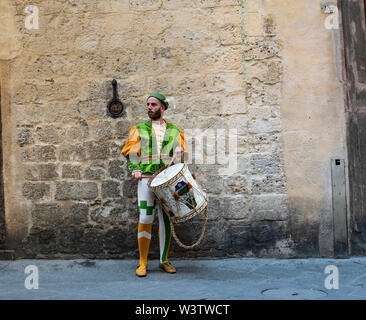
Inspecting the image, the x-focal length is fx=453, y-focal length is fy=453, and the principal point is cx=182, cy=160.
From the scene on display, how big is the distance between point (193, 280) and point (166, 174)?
38.6 inches

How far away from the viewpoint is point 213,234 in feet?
15.9

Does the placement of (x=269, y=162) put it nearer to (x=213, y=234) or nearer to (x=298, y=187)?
(x=298, y=187)

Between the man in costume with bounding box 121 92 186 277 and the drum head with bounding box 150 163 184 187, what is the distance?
0.21 m

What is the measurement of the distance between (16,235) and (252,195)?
2631mm

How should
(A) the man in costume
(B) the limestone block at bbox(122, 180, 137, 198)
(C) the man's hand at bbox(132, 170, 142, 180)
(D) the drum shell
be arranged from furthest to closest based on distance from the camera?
(B) the limestone block at bbox(122, 180, 137, 198)
(A) the man in costume
(C) the man's hand at bbox(132, 170, 142, 180)
(D) the drum shell

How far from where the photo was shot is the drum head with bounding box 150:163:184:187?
3.94 m

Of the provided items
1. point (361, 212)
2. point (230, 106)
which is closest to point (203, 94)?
point (230, 106)

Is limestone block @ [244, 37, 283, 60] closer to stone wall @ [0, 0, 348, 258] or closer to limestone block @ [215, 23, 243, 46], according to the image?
stone wall @ [0, 0, 348, 258]

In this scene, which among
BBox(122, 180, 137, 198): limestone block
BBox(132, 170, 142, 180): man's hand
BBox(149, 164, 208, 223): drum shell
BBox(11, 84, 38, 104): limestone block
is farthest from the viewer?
BBox(11, 84, 38, 104): limestone block

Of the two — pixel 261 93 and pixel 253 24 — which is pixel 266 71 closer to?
pixel 261 93

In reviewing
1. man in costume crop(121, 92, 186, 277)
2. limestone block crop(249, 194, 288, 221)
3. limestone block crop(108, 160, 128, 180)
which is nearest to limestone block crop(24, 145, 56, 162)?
limestone block crop(108, 160, 128, 180)

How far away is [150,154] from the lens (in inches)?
170

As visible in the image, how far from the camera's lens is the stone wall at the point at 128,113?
4832mm

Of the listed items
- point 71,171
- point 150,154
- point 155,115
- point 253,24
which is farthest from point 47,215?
point 253,24
